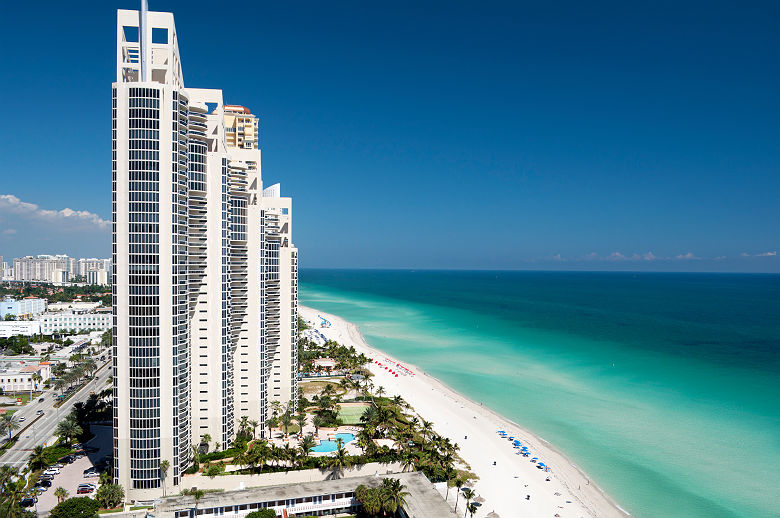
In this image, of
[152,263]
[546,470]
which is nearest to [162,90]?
[152,263]

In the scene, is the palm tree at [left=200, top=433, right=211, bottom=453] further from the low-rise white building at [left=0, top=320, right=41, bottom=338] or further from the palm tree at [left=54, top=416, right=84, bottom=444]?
the low-rise white building at [left=0, top=320, right=41, bottom=338]

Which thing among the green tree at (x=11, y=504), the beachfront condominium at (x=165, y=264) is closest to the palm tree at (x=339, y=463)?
the beachfront condominium at (x=165, y=264)

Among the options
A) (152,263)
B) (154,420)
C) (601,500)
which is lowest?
(601,500)

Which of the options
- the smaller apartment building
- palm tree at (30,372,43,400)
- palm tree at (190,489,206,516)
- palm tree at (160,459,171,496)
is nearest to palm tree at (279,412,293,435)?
palm tree at (160,459,171,496)

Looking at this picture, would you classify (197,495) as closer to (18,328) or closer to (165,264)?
(165,264)

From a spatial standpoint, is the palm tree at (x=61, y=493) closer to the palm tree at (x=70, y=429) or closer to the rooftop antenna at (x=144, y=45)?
the palm tree at (x=70, y=429)

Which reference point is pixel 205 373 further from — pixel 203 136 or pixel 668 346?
pixel 668 346
